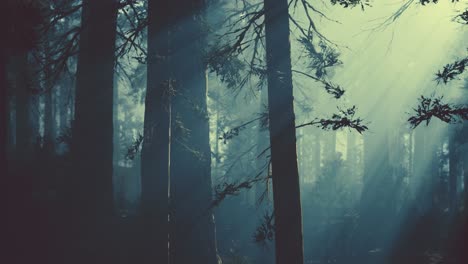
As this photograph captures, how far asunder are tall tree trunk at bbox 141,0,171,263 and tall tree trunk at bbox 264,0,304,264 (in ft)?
7.14

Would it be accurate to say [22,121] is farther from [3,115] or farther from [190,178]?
[190,178]

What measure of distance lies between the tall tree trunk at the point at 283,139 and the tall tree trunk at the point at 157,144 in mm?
2177

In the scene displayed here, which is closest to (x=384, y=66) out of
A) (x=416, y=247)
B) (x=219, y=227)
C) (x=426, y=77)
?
(x=426, y=77)

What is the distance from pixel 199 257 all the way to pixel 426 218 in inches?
620

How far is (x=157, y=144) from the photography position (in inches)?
282

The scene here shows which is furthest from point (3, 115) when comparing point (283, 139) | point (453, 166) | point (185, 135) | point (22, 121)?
point (453, 166)

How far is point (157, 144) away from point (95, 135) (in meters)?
2.19

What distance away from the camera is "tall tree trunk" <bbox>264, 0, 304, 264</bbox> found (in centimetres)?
606

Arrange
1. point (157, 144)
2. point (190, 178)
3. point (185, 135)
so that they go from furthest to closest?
point (190, 178), point (185, 135), point (157, 144)

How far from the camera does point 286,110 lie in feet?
19.9

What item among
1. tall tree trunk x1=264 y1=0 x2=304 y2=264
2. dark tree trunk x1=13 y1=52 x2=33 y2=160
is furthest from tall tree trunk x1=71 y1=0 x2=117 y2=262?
dark tree trunk x1=13 y1=52 x2=33 y2=160

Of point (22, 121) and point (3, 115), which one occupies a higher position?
point (22, 121)

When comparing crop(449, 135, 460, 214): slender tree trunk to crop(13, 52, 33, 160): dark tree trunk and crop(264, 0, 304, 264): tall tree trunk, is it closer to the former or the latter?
crop(264, 0, 304, 264): tall tree trunk

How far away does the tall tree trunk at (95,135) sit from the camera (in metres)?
8.49
